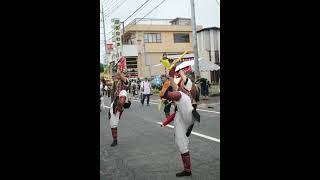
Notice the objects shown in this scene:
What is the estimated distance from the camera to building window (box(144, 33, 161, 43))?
3275 centimetres

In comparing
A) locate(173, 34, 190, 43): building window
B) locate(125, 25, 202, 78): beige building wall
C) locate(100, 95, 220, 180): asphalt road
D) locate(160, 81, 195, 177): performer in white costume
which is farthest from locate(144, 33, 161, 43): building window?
locate(160, 81, 195, 177): performer in white costume

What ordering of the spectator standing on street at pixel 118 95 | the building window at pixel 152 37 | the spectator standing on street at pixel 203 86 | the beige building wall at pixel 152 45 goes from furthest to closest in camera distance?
the building window at pixel 152 37
the beige building wall at pixel 152 45
the spectator standing on street at pixel 203 86
the spectator standing on street at pixel 118 95

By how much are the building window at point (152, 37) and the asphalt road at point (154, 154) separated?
23.7 metres

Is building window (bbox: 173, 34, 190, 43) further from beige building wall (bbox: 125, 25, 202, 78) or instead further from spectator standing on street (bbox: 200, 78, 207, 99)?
spectator standing on street (bbox: 200, 78, 207, 99)

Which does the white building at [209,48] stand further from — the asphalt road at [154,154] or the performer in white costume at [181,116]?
the performer in white costume at [181,116]

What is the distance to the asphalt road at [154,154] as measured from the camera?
488 centimetres

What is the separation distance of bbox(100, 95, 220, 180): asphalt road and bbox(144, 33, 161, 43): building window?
23.7m

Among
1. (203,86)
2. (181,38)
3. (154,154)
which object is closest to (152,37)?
(181,38)

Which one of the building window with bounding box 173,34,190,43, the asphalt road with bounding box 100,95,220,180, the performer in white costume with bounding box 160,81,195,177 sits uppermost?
the building window with bounding box 173,34,190,43

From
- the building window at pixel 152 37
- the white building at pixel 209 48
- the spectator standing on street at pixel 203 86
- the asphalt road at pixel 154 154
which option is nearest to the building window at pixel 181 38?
the building window at pixel 152 37

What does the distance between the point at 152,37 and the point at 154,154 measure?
2774 centimetres
